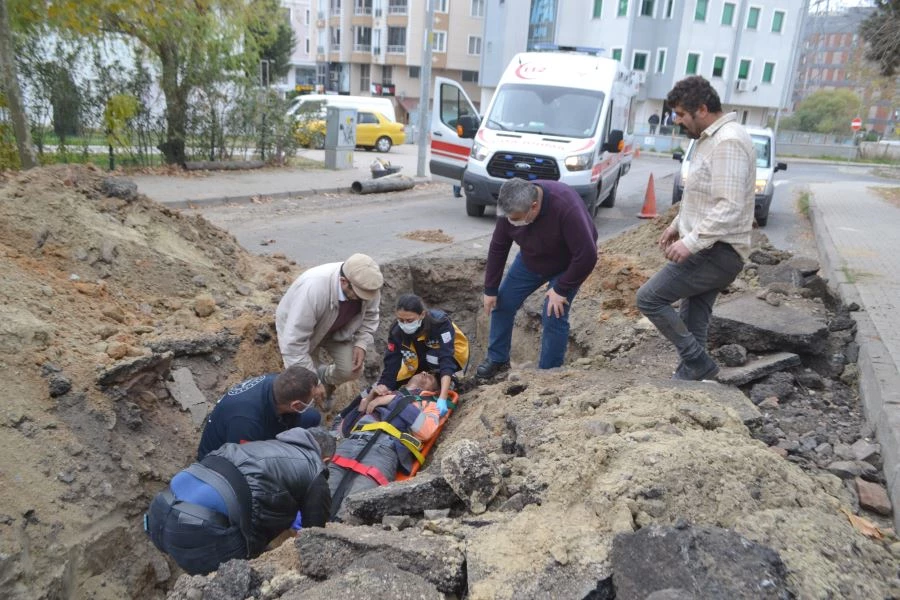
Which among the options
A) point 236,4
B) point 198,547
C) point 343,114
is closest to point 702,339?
point 198,547

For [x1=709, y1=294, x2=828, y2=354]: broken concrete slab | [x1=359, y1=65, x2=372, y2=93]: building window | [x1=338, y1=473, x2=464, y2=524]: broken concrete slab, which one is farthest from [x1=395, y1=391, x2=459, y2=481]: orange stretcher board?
[x1=359, y1=65, x2=372, y2=93]: building window

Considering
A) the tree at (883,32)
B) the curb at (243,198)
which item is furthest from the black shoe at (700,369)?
the tree at (883,32)

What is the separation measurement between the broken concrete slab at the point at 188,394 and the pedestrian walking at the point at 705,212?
3.21m

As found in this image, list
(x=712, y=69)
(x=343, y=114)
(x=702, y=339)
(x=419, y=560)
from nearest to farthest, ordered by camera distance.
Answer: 1. (x=419, y=560)
2. (x=702, y=339)
3. (x=343, y=114)
4. (x=712, y=69)

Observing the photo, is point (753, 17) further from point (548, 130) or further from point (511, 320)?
point (511, 320)

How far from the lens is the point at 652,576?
2.33 meters

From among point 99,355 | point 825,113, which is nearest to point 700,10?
point 825,113

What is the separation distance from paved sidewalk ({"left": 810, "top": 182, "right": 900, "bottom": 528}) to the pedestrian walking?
1175mm

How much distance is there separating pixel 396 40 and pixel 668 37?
20985mm

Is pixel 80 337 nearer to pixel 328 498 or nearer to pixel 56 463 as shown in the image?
pixel 56 463

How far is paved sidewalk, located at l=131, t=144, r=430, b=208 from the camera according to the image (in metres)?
12.4

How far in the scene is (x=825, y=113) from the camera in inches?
2421

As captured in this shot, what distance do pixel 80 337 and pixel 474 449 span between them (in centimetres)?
304

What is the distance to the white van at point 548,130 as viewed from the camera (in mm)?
11367
